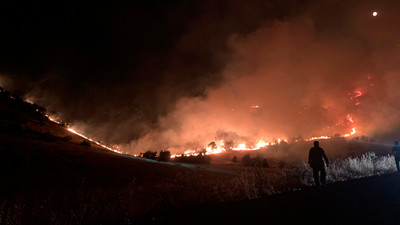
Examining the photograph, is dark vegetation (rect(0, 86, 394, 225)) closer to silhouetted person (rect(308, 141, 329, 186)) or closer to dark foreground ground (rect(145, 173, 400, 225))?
silhouetted person (rect(308, 141, 329, 186))

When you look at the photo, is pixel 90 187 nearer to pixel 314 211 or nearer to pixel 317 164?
pixel 314 211

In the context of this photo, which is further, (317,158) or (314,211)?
(317,158)

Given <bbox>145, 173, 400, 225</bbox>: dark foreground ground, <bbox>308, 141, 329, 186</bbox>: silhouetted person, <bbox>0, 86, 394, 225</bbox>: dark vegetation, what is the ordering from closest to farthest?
<bbox>145, 173, 400, 225</bbox>: dark foreground ground, <bbox>0, 86, 394, 225</bbox>: dark vegetation, <bbox>308, 141, 329, 186</bbox>: silhouetted person

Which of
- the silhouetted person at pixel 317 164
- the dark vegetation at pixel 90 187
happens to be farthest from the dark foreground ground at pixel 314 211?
the silhouetted person at pixel 317 164

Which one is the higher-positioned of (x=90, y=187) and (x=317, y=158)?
(x=317, y=158)

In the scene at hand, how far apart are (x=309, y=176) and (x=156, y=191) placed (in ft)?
24.1

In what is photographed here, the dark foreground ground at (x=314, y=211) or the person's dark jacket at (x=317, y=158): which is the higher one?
the person's dark jacket at (x=317, y=158)

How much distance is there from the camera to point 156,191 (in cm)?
1074

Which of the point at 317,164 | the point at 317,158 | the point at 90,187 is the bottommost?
the point at 90,187

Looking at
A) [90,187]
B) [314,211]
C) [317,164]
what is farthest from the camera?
[90,187]

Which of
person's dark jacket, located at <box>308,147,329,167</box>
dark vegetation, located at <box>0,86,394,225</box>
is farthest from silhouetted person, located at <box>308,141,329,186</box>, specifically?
dark vegetation, located at <box>0,86,394,225</box>

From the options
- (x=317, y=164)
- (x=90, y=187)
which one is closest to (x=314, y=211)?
(x=317, y=164)

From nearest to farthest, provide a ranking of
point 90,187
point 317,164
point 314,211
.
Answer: point 314,211
point 317,164
point 90,187

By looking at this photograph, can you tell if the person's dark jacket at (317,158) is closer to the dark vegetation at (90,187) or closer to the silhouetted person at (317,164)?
the silhouetted person at (317,164)
